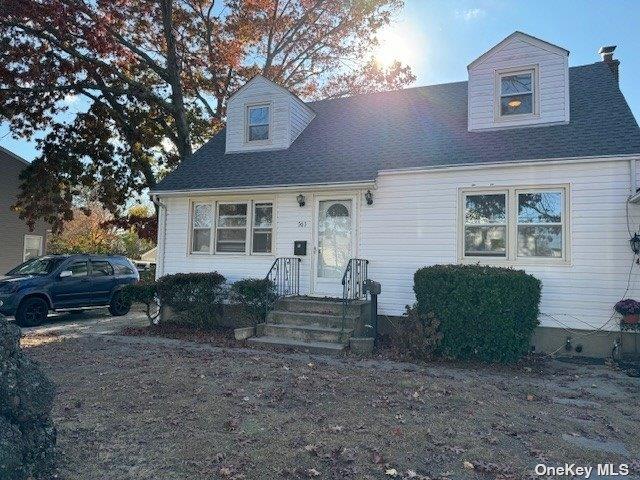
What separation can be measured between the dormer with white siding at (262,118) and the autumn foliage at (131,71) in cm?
519

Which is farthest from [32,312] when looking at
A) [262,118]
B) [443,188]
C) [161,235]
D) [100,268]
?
[443,188]

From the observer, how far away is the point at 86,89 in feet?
53.4

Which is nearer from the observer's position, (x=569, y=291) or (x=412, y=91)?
(x=569, y=291)

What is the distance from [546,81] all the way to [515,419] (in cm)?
729

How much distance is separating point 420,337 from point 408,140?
16.1 ft

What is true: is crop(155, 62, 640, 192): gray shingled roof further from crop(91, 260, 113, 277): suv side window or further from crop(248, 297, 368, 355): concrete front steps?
crop(91, 260, 113, 277): suv side window

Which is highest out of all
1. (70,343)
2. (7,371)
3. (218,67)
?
(218,67)

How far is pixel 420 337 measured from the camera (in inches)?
295

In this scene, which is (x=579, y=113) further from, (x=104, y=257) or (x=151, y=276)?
(x=151, y=276)

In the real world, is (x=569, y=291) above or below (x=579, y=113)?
below

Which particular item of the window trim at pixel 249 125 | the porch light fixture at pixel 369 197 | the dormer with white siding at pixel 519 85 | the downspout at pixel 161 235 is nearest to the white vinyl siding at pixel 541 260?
the porch light fixture at pixel 369 197

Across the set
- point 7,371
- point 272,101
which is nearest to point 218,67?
point 272,101

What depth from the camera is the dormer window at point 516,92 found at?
9391 mm

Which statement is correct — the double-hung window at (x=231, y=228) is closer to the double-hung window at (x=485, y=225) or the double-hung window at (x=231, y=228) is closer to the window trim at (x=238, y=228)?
the window trim at (x=238, y=228)
